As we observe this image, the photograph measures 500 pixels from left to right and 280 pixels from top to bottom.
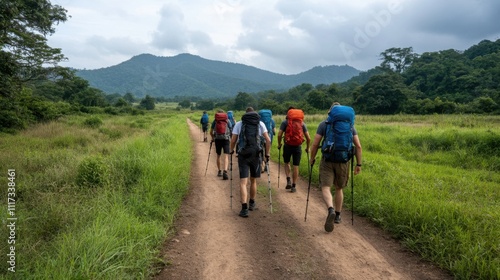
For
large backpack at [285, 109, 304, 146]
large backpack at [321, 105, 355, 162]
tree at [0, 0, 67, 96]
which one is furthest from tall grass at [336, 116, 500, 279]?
tree at [0, 0, 67, 96]

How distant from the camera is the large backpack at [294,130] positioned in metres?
7.50

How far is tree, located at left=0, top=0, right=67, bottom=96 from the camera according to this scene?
538 inches

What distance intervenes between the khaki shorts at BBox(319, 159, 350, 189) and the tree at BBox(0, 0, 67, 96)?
1445 centimetres

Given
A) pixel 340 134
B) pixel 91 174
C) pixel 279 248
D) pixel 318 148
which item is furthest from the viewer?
pixel 91 174

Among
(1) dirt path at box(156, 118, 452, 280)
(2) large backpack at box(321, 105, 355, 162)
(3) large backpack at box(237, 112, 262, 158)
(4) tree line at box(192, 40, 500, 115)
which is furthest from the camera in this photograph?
(4) tree line at box(192, 40, 500, 115)

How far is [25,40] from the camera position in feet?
60.5

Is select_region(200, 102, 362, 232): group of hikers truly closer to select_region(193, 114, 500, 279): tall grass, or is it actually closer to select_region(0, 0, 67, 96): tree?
select_region(193, 114, 500, 279): tall grass

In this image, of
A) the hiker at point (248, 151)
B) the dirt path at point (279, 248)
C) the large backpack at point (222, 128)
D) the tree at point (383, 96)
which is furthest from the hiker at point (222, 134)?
the tree at point (383, 96)

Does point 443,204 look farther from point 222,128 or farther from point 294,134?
point 222,128

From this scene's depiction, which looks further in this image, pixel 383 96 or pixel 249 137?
pixel 383 96

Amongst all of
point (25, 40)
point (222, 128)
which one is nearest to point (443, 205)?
point (222, 128)

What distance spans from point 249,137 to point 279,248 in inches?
93.9

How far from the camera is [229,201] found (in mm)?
6957

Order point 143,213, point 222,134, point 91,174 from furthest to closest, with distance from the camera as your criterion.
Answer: point 222,134 → point 91,174 → point 143,213
